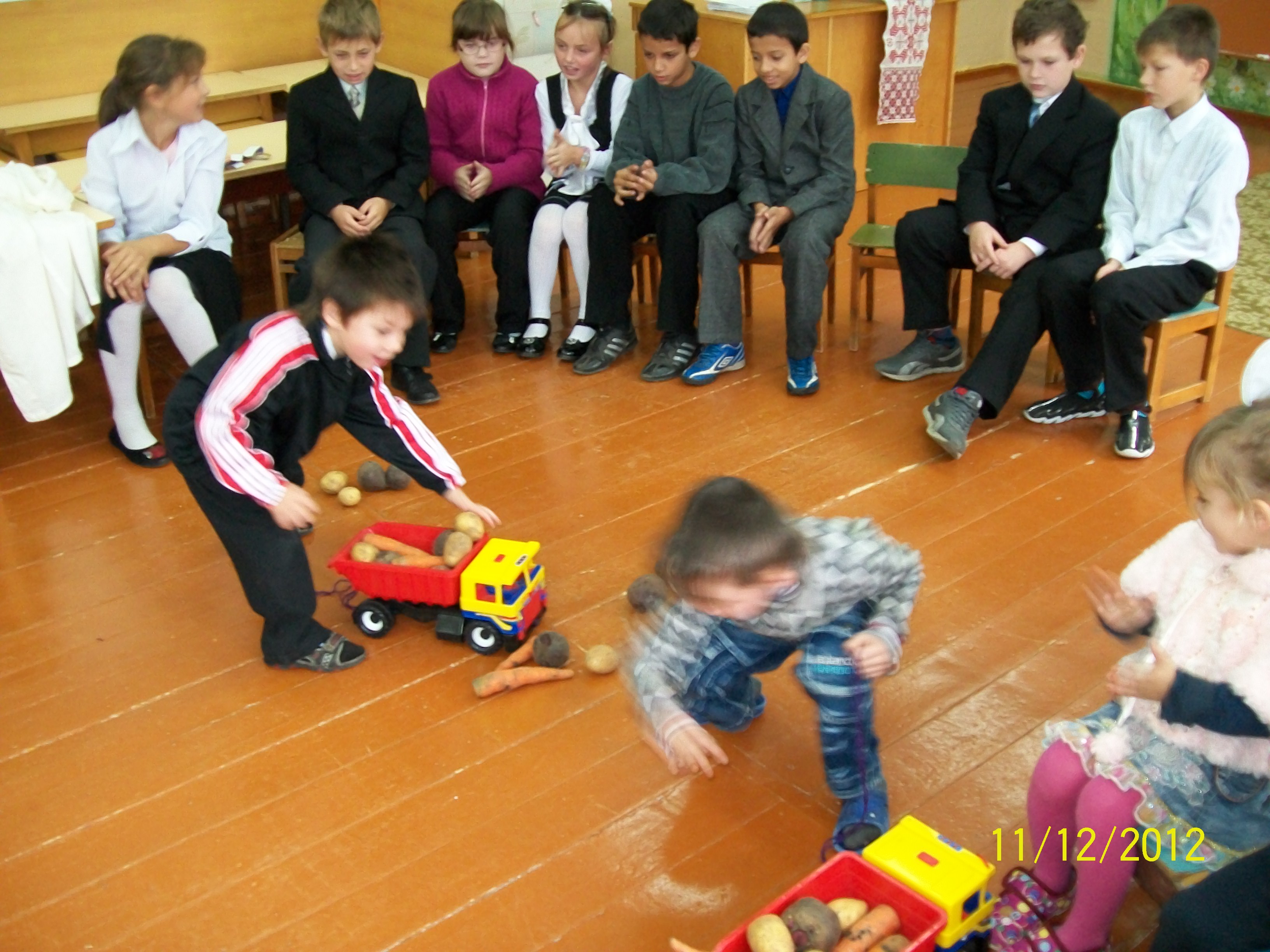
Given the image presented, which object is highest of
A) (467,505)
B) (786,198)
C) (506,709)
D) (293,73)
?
(293,73)

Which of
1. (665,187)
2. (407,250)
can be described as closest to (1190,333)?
(665,187)

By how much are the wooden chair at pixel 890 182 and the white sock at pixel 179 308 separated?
6.69 feet

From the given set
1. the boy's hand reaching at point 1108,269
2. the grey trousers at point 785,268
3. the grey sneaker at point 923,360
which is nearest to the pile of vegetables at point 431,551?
the grey trousers at point 785,268

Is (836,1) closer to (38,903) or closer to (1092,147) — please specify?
(1092,147)

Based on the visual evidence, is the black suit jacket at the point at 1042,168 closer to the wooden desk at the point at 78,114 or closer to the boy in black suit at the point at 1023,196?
the boy in black suit at the point at 1023,196

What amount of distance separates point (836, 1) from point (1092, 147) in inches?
81.1

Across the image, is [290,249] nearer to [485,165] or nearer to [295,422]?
[485,165]

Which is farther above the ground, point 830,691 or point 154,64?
point 154,64

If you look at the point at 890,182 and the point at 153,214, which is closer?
the point at 153,214

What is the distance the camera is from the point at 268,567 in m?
2.52

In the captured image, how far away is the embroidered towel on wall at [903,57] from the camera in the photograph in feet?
16.8

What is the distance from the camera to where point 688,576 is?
175 centimetres

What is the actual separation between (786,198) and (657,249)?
0.46 meters

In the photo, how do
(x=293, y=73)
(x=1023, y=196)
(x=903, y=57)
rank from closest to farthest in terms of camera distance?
1. (x=1023, y=196)
2. (x=903, y=57)
3. (x=293, y=73)
